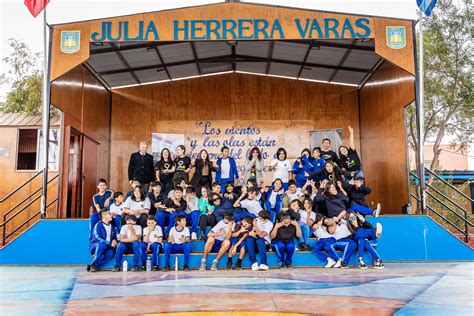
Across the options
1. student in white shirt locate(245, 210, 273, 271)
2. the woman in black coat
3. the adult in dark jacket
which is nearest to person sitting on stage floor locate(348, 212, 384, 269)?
student in white shirt locate(245, 210, 273, 271)

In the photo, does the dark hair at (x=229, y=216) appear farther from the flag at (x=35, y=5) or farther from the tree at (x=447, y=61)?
the tree at (x=447, y=61)

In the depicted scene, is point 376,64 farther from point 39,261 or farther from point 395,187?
point 39,261

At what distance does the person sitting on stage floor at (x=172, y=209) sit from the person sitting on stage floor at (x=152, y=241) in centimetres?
39

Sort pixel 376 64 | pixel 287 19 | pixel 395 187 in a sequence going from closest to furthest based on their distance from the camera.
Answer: pixel 287 19
pixel 395 187
pixel 376 64

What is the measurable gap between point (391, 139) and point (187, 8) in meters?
5.48

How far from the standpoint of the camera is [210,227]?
27.7 feet

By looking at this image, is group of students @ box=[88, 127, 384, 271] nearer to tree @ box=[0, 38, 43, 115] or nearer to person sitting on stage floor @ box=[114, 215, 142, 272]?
person sitting on stage floor @ box=[114, 215, 142, 272]

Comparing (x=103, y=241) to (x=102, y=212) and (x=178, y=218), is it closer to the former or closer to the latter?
(x=102, y=212)

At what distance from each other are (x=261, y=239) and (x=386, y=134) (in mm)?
5249

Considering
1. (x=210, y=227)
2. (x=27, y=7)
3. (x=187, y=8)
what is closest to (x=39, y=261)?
(x=210, y=227)

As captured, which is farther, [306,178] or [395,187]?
[395,187]

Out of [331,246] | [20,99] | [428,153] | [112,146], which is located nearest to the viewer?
[331,246]

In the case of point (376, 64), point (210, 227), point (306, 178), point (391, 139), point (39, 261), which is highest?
point (376, 64)

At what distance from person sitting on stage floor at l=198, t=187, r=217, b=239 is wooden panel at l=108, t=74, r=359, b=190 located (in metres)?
4.81
